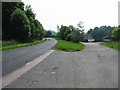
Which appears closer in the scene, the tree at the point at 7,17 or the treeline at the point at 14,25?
the treeline at the point at 14,25

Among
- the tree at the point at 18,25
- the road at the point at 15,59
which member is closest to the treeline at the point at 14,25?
the tree at the point at 18,25

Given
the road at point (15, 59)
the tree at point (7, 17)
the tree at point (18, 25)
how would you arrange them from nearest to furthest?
the road at point (15, 59), the tree at point (18, 25), the tree at point (7, 17)

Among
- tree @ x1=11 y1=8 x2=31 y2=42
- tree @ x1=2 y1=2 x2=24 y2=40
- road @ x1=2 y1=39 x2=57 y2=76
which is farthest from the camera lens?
tree @ x1=2 y1=2 x2=24 y2=40

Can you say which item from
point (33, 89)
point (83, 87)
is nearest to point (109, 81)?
point (83, 87)

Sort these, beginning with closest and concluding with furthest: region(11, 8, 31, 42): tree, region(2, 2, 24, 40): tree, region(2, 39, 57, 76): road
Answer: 1. region(2, 39, 57, 76): road
2. region(11, 8, 31, 42): tree
3. region(2, 2, 24, 40): tree

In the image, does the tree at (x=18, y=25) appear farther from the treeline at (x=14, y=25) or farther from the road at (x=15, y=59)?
the road at (x=15, y=59)

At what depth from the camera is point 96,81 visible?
7059mm

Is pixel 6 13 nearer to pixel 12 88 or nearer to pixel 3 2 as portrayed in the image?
pixel 3 2

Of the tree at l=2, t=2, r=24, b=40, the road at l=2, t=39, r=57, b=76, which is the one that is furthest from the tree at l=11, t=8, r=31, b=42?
the road at l=2, t=39, r=57, b=76

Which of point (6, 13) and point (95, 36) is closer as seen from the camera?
point (6, 13)

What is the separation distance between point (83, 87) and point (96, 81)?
44.9 inches

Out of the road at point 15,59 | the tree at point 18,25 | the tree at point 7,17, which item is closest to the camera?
the road at point 15,59

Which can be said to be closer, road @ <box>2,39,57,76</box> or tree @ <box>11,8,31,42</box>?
road @ <box>2,39,57,76</box>

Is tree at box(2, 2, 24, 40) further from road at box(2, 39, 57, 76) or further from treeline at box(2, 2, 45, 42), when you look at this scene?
road at box(2, 39, 57, 76)
